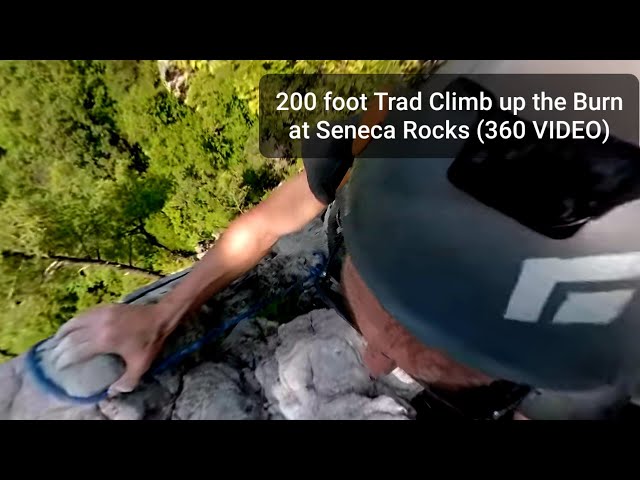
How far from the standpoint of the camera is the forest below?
3.44ft

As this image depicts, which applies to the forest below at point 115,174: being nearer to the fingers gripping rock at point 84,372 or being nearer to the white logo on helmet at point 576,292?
the fingers gripping rock at point 84,372

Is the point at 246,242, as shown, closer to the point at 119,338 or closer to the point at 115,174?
the point at 119,338

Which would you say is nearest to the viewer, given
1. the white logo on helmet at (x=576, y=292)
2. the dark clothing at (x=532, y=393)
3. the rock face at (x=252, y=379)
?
the white logo on helmet at (x=576, y=292)

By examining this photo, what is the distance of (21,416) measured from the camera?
23.8 inches

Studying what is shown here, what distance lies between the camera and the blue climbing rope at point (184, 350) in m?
0.61

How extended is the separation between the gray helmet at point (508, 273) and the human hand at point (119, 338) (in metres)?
0.32

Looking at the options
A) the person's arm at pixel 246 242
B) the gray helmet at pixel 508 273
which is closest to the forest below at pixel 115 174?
the person's arm at pixel 246 242

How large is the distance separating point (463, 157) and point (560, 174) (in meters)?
0.08

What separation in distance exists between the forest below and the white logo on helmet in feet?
2.28

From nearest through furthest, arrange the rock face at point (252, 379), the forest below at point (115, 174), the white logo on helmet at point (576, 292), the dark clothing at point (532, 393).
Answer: the white logo on helmet at point (576, 292)
the dark clothing at point (532, 393)
the rock face at point (252, 379)
the forest below at point (115, 174)

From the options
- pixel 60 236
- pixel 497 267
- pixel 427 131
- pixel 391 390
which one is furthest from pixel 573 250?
pixel 60 236

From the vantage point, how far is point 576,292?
422 mm

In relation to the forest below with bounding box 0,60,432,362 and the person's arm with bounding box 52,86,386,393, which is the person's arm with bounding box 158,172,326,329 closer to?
the person's arm with bounding box 52,86,386,393

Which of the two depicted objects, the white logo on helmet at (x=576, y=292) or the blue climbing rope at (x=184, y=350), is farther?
the blue climbing rope at (x=184, y=350)
